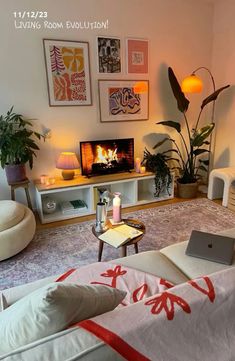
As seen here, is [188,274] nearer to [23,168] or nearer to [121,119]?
[23,168]

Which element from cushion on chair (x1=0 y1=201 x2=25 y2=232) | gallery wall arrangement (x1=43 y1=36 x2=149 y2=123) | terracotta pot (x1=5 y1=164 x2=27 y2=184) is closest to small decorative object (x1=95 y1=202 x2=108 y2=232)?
cushion on chair (x1=0 y1=201 x2=25 y2=232)

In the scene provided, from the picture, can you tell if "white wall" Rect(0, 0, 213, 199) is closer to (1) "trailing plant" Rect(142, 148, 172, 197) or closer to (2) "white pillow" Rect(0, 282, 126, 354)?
(1) "trailing plant" Rect(142, 148, 172, 197)

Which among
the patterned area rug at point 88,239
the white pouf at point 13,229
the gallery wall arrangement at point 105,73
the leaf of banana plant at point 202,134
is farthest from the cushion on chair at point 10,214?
the leaf of banana plant at point 202,134

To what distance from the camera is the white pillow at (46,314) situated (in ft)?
2.40

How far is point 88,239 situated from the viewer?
2641 millimetres

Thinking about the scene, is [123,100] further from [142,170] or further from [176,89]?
[142,170]

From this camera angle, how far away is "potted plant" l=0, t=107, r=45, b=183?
262 centimetres

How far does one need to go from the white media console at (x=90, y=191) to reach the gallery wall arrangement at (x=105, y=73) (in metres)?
0.84

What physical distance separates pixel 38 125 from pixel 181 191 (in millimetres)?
2202

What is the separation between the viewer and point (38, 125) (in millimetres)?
3117

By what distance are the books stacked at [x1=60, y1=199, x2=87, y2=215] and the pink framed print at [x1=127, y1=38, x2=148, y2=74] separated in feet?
6.23

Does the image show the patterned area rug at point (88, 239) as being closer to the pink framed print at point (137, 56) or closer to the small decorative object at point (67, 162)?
the small decorative object at point (67, 162)

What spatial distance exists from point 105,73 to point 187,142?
170cm

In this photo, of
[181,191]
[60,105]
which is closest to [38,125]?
[60,105]
